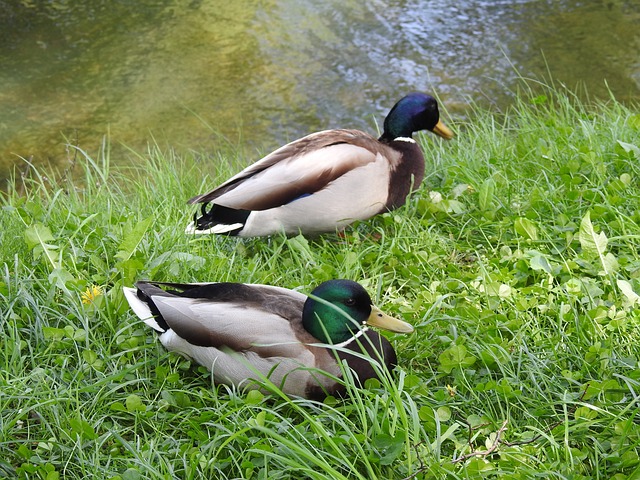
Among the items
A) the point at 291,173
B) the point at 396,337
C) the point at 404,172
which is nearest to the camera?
the point at 396,337

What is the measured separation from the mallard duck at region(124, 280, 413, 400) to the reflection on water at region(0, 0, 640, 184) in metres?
2.98

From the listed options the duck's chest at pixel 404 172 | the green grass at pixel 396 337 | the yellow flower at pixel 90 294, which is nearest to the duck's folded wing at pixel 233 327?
the green grass at pixel 396 337

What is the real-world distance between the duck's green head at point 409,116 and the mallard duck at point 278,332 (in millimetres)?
Result: 1511

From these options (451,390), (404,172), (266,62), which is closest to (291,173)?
(404,172)

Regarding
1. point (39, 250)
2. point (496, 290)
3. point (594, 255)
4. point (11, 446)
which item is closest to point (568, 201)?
point (594, 255)

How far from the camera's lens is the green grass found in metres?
2.27

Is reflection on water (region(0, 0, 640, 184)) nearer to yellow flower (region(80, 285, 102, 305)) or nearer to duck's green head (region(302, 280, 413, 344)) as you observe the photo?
yellow flower (region(80, 285, 102, 305))

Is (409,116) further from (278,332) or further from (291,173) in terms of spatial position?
(278,332)

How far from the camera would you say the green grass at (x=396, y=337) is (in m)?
2.27

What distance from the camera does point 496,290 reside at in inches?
117

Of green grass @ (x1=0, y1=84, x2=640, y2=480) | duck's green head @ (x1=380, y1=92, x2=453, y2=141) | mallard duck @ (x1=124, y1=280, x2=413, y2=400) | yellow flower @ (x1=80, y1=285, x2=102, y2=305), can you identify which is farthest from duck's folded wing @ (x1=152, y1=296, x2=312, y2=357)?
duck's green head @ (x1=380, y1=92, x2=453, y2=141)

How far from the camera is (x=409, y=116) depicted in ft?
12.8

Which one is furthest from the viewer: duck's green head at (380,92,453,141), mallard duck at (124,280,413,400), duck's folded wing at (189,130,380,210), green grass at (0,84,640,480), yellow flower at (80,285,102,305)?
duck's green head at (380,92,453,141)

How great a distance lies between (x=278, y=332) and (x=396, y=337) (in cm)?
49
